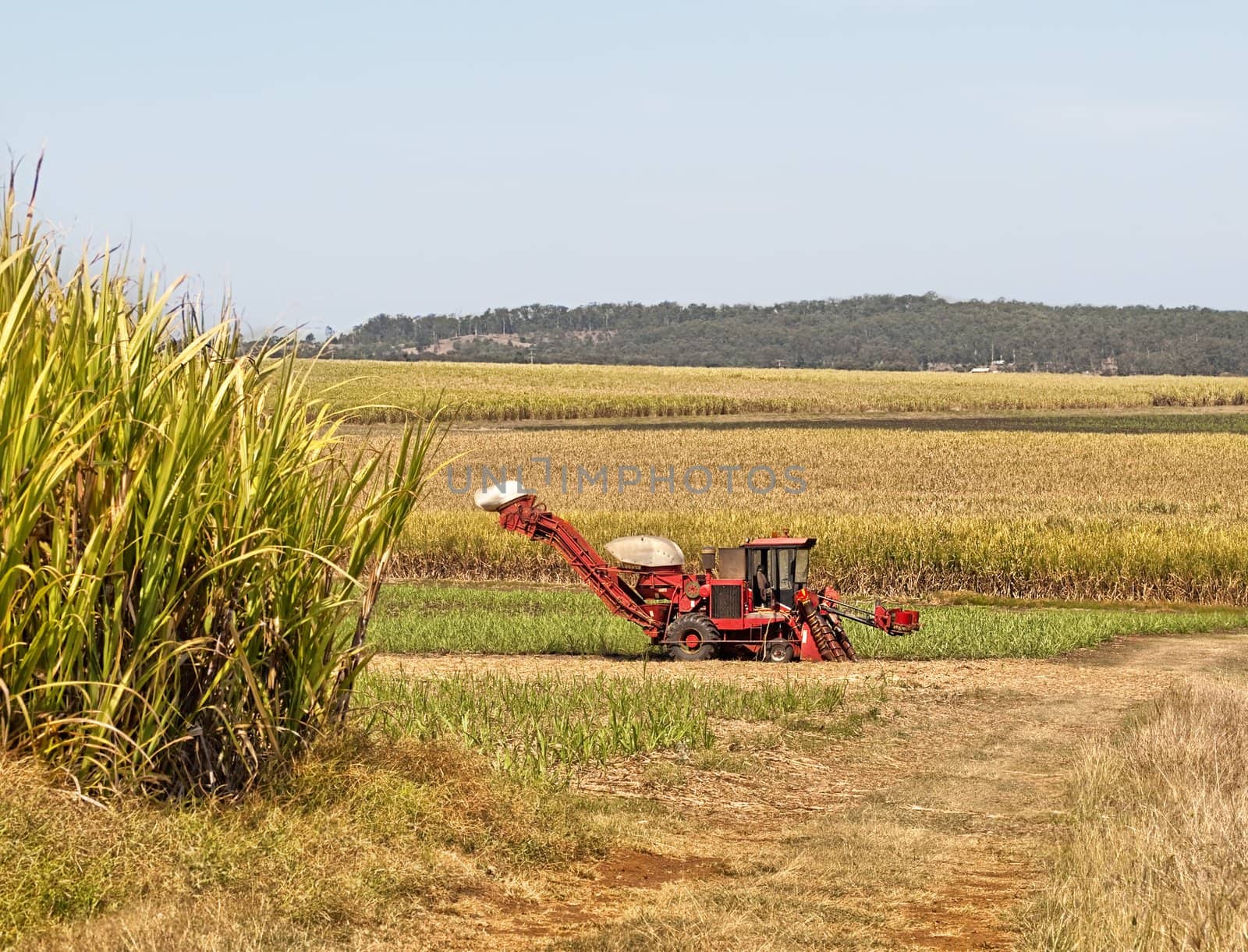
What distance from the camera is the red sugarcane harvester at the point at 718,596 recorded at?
19562 mm

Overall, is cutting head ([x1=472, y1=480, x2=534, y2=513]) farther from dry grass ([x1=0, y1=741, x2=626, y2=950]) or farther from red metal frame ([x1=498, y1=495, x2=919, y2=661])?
dry grass ([x1=0, y1=741, x2=626, y2=950])

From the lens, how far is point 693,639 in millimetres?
19938

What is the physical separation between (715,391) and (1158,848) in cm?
7776

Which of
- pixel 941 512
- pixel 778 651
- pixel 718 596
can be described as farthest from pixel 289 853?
pixel 941 512

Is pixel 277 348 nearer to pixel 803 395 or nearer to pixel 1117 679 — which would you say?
pixel 1117 679

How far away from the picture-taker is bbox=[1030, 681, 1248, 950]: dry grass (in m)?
6.16

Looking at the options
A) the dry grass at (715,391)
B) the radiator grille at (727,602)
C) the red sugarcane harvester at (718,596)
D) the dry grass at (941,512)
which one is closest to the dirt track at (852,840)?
the red sugarcane harvester at (718,596)

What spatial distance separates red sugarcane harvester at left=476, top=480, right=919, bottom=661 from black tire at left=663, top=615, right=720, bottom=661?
1cm

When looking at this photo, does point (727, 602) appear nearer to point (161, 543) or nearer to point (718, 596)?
point (718, 596)

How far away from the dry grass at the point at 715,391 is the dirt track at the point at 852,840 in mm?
51593

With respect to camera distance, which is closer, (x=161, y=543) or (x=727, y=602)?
(x=161, y=543)

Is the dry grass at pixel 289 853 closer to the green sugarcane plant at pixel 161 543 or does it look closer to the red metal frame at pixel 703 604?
the green sugarcane plant at pixel 161 543

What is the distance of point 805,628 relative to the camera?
19.3 metres

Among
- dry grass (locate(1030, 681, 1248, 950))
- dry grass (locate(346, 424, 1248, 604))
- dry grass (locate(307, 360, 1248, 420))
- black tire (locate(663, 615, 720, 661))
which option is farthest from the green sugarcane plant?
dry grass (locate(307, 360, 1248, 420))
